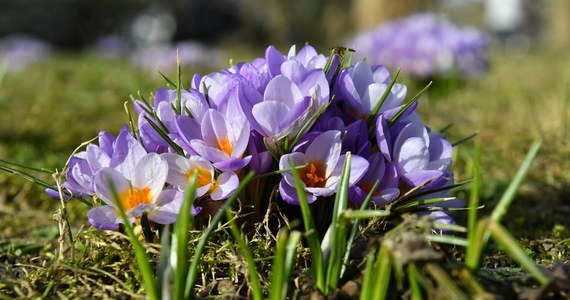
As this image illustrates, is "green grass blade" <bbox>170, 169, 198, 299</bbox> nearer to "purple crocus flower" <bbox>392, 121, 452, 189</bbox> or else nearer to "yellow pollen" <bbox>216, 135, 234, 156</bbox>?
"yellow pollen" <bbox>216, 135, 234, 156</bbox>

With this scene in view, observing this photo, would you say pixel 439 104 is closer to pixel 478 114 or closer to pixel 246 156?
pixel 478 114

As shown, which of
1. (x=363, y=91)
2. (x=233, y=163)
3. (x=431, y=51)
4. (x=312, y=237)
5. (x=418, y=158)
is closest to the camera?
(x=312, y=237)

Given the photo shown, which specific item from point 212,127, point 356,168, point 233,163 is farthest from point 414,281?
point 212,127

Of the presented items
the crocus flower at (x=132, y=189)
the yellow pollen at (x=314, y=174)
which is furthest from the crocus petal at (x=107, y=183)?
the yellow pollen at (x=314, y=174)

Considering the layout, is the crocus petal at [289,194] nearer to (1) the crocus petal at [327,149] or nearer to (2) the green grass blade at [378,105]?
(1) the crocus petal at [327,149]

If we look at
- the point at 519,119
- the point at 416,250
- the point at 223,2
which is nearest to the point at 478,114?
the point at 519,119

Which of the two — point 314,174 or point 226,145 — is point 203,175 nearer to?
point 226,145
